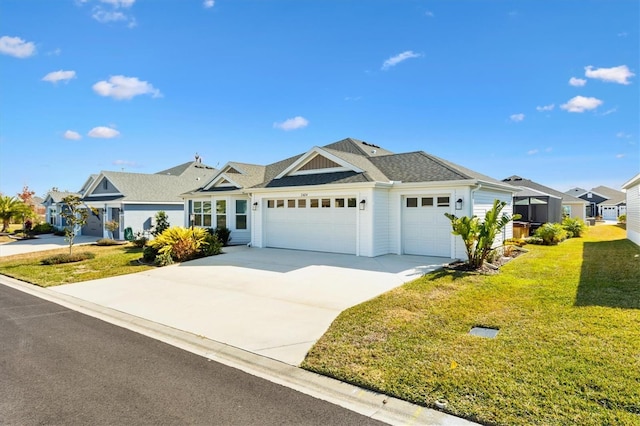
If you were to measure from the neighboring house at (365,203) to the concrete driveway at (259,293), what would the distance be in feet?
2.99

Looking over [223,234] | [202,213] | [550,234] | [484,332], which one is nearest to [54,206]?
[202,213]

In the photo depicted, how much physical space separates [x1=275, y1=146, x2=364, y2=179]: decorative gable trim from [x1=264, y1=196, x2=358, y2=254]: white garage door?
1.39 meters

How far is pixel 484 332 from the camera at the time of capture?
5.49 meters

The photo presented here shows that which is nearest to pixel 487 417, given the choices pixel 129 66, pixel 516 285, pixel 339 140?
pixel 516 285

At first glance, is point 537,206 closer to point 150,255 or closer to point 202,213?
point 202,213

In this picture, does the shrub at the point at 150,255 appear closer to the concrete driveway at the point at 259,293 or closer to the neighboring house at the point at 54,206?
the concrete driveway at the point at 259,293

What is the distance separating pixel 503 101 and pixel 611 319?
15950 mm

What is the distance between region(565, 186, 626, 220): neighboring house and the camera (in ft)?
175

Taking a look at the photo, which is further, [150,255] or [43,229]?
[43,229]

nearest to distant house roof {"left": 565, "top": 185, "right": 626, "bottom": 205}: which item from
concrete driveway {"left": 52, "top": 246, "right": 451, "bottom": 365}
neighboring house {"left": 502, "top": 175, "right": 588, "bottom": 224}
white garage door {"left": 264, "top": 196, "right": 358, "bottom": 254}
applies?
neighboring house {"left": 502, "top": 175, "right": 588, "bottom": 224}

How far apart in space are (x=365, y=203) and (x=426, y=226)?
2.50 meters

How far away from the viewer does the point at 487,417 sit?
3338mm

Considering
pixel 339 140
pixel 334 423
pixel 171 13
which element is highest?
pixel 171 13

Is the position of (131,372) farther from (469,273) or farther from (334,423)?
(469,273)
